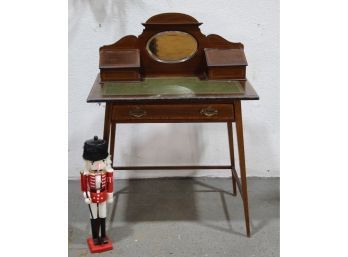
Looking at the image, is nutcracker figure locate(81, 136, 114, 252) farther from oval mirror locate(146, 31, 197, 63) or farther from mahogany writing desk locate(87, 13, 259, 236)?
oval mirror locate(146, 31, 197, 63)

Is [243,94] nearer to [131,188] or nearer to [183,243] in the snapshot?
[183,243]

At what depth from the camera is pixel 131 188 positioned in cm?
292

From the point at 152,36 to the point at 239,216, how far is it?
1.00m

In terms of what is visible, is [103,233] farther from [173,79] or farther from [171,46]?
[171,46]

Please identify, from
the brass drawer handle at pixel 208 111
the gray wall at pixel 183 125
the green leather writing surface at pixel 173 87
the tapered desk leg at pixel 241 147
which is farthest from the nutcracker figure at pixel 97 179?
the gray wall at pixel 183 125

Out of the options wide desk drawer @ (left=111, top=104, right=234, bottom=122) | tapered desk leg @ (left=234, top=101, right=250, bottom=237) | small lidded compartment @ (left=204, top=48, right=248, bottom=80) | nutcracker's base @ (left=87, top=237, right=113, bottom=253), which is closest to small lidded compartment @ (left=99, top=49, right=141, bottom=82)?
wide desk drawer @ (left=111, top=104, right=234, bottom=122)

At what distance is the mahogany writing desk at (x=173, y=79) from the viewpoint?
2.13m

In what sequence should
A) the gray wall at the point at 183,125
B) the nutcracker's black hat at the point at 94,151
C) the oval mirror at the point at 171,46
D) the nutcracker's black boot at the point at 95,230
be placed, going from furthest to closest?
the gray wall at the point at 183,125
the oval mirror at the point at 171,46
the nutcracker's black boot at the point at 95,230
the nutcracker's black hat at the point at 94,151

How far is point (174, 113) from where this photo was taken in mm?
2158

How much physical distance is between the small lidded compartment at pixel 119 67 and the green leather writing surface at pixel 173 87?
30 millimetres

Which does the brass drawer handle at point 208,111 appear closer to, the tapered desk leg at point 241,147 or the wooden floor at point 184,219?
the tapered desk leg at point 241,147

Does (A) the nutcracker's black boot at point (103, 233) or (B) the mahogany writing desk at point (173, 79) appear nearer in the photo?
(B) the mahogany writing desk at point (173, 79)

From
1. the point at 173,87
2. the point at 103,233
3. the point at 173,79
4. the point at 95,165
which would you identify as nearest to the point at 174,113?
the point at 173,87

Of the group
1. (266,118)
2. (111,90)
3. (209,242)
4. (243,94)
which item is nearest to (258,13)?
(266,118)
